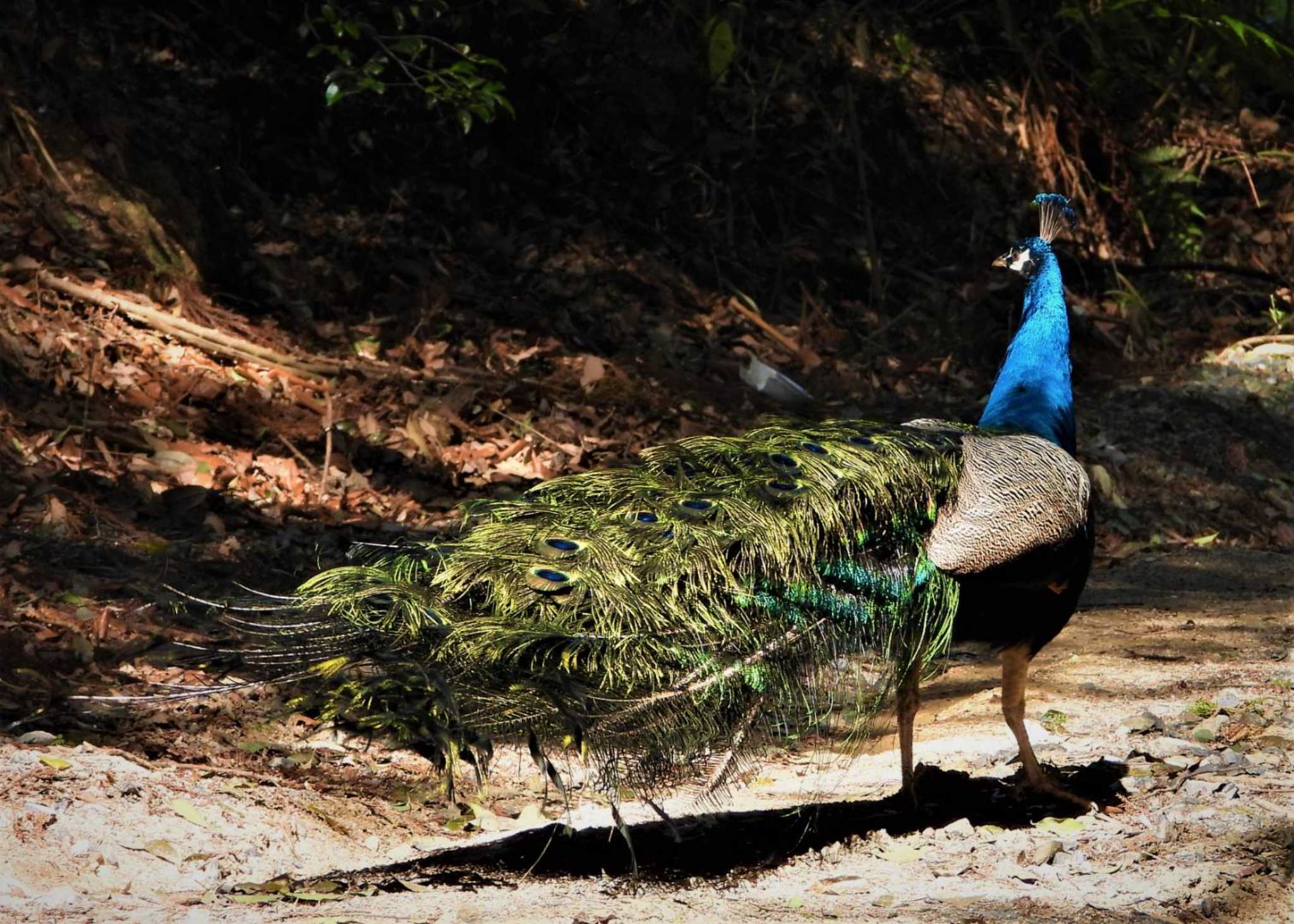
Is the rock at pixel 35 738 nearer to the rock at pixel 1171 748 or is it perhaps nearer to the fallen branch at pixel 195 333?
the rock at pixel 1171 748

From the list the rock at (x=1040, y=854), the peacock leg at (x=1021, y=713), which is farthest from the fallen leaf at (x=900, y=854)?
the peacock leg at (x=1021, y=713)

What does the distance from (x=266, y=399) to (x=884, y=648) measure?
520 cm

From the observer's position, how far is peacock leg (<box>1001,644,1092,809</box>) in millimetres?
4875

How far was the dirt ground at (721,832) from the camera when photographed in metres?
3.88

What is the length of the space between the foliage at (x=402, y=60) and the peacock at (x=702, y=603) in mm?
4069

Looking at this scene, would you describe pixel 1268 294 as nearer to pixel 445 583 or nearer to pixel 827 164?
pixel 827 164

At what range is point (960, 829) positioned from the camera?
457 cm

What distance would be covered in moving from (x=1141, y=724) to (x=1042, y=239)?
1974 millimetres

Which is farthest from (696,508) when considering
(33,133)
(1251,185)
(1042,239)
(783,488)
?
(1251,185)

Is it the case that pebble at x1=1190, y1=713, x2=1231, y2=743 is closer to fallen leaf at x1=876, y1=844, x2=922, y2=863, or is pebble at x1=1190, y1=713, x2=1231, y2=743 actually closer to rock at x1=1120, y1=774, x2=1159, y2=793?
rock at x1=1120, y1=774, x2=1159, y2=793

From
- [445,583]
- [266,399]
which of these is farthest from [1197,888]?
[266,399]

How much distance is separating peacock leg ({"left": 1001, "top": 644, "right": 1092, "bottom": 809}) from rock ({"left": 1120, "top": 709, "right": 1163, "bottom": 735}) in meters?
0.57

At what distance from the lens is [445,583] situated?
3910 mm

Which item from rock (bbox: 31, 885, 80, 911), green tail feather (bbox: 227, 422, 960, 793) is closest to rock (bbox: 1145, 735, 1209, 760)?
green tail feather (bbox: 227, 422, 960, 793)
